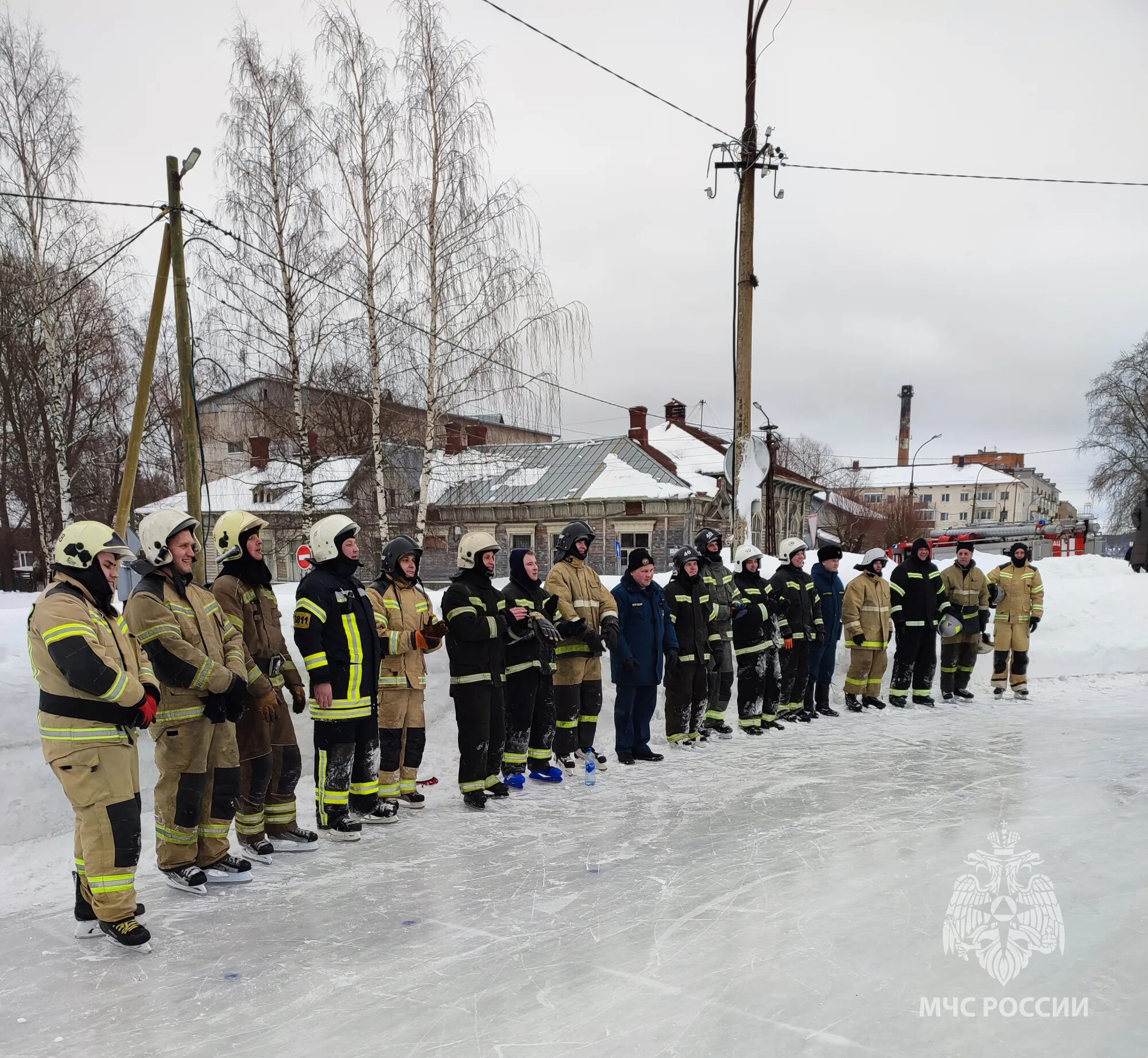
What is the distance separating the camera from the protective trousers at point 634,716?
816 cm

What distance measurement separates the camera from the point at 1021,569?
1181cm

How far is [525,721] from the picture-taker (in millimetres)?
7156

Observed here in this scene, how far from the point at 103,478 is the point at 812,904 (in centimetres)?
3067

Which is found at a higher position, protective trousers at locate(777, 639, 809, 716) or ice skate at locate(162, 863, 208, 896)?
protective trousers at locate(777, 639, 809, 716)

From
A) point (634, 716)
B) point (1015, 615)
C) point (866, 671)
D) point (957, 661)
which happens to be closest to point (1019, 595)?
point (1015, 615)

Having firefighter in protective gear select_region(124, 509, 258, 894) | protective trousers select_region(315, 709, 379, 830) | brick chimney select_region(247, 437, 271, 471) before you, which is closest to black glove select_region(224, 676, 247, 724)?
firefighter in protective gear select_region(124, 509, 258, 894)

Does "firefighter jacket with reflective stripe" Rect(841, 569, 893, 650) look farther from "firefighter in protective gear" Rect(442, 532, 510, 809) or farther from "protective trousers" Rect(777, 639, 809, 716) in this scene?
"firefighter in protective gear" Rect(442, 532, 510, 809)

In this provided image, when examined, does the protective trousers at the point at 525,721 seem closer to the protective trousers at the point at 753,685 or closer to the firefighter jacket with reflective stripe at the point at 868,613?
the protective trousers at the point at 753,685

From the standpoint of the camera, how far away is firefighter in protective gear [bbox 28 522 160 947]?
4031 millimetres

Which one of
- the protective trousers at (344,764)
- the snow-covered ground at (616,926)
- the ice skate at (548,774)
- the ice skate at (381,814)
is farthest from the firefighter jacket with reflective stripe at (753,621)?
the protective trousers at (344,764)

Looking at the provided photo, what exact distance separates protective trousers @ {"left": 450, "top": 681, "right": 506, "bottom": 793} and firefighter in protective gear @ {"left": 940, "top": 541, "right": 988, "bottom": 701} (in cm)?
720

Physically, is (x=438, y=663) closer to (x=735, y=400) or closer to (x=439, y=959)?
(x=439, y=959)

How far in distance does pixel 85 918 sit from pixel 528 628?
355cm

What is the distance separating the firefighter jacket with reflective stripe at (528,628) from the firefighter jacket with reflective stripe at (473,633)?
0.75 feet
